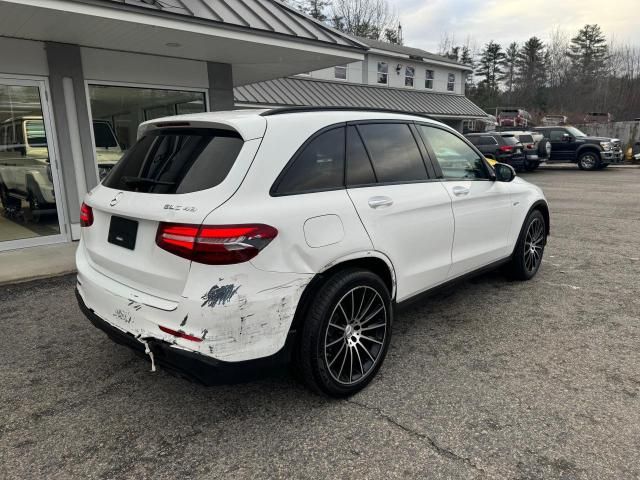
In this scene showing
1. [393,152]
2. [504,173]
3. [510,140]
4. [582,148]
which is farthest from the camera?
[582,148]

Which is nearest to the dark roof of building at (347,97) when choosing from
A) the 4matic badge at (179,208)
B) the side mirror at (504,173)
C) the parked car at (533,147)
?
the parked car at (533,147)

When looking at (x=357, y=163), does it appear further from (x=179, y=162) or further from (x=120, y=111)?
(x=120, y=111)

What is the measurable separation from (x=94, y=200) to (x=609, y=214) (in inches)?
389

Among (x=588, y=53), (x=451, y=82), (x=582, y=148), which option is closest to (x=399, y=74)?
(x=451, y=82)

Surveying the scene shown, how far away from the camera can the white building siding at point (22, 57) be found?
242 inches

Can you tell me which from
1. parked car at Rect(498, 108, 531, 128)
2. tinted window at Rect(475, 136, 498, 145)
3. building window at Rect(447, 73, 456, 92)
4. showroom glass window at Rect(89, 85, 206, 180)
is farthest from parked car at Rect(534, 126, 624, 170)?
showroom glass window at Rect(89, 85, 206, 180)

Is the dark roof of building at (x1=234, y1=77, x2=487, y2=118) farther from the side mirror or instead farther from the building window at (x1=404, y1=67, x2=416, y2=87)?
the side mirror

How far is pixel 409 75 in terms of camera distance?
24.7m

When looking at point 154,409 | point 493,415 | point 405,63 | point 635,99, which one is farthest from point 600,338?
point 635,99

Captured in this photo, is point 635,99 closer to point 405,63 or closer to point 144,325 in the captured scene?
point 405,63

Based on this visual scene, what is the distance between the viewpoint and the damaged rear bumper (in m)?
2.27

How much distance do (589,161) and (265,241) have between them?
2199cm

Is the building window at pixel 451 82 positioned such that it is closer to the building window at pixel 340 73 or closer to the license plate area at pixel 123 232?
the building window at pixel 340 73

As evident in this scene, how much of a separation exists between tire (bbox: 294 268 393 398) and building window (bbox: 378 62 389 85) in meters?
22.0
